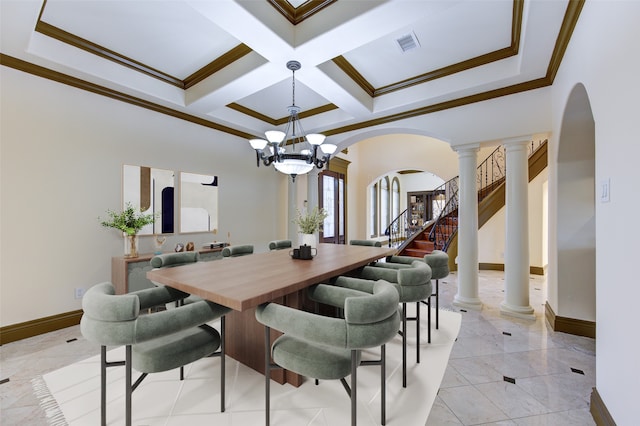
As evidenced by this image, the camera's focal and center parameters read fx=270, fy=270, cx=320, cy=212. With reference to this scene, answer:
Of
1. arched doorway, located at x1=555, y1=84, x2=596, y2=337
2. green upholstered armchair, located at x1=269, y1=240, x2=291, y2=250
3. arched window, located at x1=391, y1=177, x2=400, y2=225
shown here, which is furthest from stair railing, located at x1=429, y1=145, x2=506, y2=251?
arched window, located at x1=391, y1=177, x2=400, y2=225

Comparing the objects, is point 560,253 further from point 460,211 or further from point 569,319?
point 460,211

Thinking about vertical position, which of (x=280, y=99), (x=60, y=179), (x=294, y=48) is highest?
(x=280, y=99)

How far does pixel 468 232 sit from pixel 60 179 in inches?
203

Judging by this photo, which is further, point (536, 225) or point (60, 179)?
point (536, 225)

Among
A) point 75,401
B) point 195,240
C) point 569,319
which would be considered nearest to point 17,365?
point 75,401

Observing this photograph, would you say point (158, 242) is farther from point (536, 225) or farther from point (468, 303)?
point (536, 225)

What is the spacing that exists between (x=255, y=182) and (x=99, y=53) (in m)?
2.96

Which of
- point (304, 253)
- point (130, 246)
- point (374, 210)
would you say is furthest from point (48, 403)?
point (374, 210)

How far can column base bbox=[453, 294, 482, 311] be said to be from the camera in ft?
12.1

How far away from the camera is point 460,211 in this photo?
384 cm

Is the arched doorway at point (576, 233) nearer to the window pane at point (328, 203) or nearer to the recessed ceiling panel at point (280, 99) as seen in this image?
the recessed ceiling panel at point (280, 99)

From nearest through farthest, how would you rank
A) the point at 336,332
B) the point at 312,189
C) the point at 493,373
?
the point at 336,332
the point at 493,373
the point at 312,189

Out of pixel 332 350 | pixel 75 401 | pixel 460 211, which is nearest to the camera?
pixel 332 350

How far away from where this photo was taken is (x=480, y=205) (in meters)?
6.16
